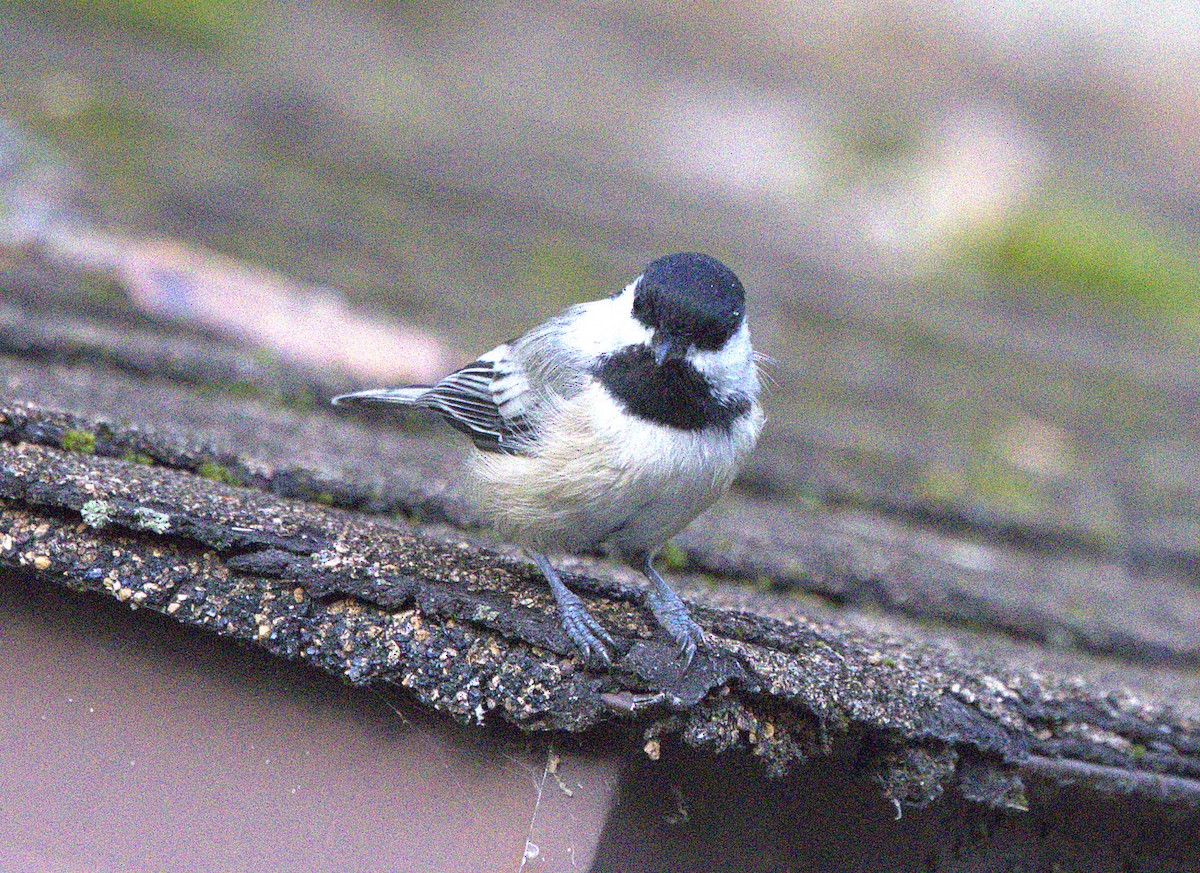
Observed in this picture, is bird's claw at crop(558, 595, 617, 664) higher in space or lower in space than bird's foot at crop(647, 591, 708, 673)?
lower

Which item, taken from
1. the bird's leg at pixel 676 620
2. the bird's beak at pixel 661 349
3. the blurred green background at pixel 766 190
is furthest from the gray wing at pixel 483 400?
the blurred green background at pixel 766 190

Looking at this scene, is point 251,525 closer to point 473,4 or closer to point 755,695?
point 755,695

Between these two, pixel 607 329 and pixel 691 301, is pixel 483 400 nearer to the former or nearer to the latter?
pixel 607 329

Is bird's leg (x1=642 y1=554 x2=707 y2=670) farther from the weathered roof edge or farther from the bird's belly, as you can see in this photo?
the bird's belly

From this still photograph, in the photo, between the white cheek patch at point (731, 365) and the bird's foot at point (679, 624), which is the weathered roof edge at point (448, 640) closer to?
the bird's foot at point (679, 624)

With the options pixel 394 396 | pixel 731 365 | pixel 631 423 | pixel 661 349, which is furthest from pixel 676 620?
pixel 394 396

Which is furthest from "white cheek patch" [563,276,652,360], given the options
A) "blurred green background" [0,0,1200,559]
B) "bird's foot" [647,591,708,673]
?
"blurred green background" [0,0,1200,559]
